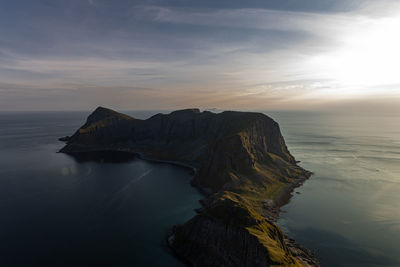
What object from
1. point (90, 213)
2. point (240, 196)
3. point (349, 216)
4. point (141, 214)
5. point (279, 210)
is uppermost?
point (240, 196)

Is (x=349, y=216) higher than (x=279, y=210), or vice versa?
(x=279, y=210)

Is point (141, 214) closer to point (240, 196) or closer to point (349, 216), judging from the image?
point (240, 196)

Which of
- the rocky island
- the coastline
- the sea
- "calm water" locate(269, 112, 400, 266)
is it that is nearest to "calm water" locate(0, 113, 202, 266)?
the sea

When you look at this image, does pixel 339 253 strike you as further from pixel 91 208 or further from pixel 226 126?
pixel 226 126

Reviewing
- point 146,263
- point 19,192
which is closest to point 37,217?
point 19,192

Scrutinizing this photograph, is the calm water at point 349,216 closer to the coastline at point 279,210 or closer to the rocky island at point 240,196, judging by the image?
the coastline at point 279,210

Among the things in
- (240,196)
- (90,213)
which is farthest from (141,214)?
(240,196)

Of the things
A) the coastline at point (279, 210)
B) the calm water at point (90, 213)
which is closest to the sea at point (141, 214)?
the calm water at point (90, 213)
